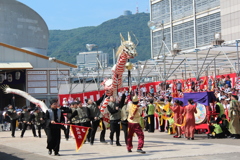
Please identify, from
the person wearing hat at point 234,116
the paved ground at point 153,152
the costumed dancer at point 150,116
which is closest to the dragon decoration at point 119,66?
the paved ground at point 153,152

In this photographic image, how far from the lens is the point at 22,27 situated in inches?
2004

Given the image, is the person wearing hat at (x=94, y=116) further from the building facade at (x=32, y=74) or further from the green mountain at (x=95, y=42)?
the green mountain at (x=95, y=42)

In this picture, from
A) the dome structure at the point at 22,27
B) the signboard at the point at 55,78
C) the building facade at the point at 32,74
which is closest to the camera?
→ the building facade at the point at 32,74

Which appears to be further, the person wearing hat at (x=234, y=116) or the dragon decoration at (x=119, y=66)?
the person wearing hat at (x=234, y=116)

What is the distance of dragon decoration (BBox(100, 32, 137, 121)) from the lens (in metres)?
14.8

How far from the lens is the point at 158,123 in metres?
22.2

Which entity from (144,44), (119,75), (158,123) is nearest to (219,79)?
(158,123)

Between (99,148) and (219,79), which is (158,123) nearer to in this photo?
(219,79)

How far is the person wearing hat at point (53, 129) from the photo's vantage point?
40.5 feet

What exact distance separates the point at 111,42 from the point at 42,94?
5690 inches

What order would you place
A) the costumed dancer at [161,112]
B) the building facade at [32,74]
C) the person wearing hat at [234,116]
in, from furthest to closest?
the building facade at [32,74]
the costumed dancer at [161,112]
the person wearing hat at [234,116]

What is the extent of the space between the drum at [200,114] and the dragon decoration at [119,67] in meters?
3.58

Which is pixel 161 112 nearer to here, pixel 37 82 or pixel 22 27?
pixel 37 82

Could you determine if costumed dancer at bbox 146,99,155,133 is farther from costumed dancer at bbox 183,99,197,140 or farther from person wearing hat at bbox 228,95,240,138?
person wearing hat at bbox 228,95,240,138
